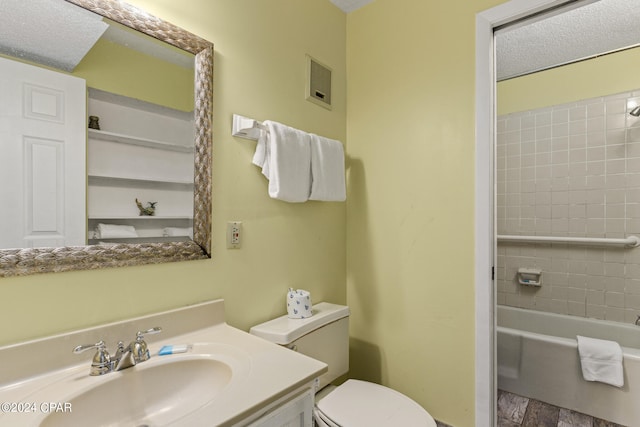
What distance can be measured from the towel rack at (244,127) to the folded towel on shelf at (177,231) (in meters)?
0.43

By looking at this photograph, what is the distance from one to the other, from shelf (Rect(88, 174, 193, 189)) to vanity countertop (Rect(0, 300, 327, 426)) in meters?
0.43

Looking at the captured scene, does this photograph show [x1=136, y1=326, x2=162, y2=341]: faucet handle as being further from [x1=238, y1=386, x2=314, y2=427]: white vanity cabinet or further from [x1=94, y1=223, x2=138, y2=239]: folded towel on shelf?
[x1=238, y1=386, x2=314, y2=427]: white vanity cabinet

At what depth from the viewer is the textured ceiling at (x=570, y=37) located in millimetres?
1680

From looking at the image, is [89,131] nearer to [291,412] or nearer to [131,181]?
[131,181]

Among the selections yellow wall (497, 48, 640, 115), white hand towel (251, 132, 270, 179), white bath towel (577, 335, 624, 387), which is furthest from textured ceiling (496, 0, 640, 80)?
white bath towel (577, 335, 624, 387)

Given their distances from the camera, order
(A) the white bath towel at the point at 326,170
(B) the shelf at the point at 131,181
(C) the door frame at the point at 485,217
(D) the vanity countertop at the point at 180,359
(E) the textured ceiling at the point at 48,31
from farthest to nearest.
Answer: (A) the white bath towel at the point at 326,170 < (C) the door frame at the point at 485,217 < (B) the shelf at the point at 131,181 < (E) the textured ceiling at the point at 48,31 < (D) the vanity countertop at the point at 180,359

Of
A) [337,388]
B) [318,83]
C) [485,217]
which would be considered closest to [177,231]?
[337,388]

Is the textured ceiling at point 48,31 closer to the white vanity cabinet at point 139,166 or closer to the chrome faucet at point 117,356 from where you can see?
the white vanity cabinet at point 139,166

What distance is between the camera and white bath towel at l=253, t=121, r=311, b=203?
1327mm

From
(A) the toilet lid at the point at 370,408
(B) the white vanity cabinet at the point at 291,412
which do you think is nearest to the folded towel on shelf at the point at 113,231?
(B) the white vanity cabinet at the point at 291,412

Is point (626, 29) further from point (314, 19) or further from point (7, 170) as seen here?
point (7, 170)

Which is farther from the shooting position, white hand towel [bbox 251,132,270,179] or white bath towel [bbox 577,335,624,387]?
white bath towel [bbox 577,335,624,387]

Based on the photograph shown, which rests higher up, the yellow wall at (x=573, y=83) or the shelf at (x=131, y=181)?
the yellow wall at (x=573, y=83)

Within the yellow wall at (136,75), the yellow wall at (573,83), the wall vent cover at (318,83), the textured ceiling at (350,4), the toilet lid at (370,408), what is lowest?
the toilet lid at (370,408)
